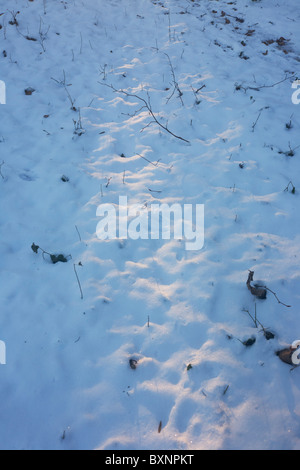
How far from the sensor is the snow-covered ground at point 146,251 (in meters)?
1.96

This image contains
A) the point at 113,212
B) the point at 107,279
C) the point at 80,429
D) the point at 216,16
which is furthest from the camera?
the point at 216,16

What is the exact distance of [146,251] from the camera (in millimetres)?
2871

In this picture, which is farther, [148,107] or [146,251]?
[148,107]

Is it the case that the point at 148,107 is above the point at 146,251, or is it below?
above

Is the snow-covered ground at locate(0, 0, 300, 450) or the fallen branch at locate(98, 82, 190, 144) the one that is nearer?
the snow-covered ground at locate(0, 0, 300, 450)

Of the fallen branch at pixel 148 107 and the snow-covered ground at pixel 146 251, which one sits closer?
the snow-covered ground at pixel 146 251

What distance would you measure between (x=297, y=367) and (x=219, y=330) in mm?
597

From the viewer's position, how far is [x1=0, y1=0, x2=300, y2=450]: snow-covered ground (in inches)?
77.3

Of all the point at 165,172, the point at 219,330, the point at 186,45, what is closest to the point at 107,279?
the point at 219,330

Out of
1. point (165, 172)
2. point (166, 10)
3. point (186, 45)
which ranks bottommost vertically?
point (165, 172)

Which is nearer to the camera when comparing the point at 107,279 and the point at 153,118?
the point at 107,279

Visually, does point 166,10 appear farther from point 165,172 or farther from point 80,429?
point 80,429

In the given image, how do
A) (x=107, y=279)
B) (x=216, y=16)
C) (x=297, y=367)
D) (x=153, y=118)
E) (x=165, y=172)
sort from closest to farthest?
(x=297, y=367), (x=107, y=279), (x=165, y=172), (x=153, y=118), (x=216, y=16)

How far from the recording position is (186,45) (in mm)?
5820
